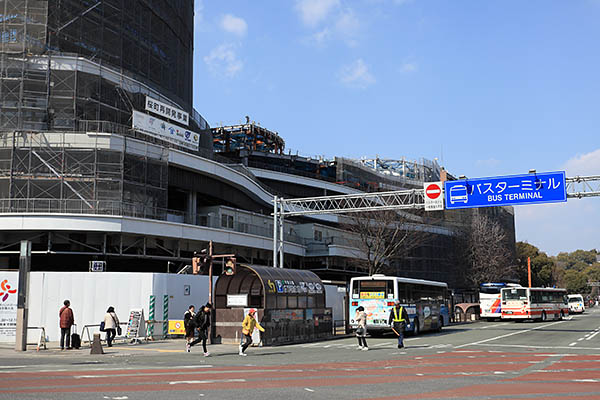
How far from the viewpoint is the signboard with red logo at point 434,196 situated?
108ft

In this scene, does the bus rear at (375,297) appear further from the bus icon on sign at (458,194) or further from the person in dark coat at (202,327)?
the person in dark coat at (202,327)

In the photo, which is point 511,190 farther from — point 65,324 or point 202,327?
point 65,324

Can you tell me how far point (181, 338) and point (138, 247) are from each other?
11.3 m

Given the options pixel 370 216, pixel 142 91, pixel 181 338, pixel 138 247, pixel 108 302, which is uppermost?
pixel 142 91

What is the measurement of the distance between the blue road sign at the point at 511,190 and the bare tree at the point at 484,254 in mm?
42864

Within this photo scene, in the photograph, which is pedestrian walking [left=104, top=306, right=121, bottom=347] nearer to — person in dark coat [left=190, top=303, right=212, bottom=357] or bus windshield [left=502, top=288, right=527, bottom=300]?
person in dark coat [left=190, top=303, right=212, bottom=357]

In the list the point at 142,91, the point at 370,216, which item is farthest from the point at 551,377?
the point at 370,216

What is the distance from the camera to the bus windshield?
4516 centimetres

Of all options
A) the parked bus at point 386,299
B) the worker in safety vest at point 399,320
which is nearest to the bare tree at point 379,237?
the parked bus at point 386,299

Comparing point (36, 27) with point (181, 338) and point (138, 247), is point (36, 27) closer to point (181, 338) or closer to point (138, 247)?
point (138, 247)

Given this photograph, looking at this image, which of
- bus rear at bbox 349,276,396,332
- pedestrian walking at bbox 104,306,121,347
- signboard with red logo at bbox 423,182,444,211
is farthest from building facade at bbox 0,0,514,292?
signboard with red logo at bbox 423,182,444,211

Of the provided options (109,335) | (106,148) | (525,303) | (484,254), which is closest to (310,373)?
(109,335)

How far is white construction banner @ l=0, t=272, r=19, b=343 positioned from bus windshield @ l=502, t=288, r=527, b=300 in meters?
35.4

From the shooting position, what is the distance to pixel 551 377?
1427cm
